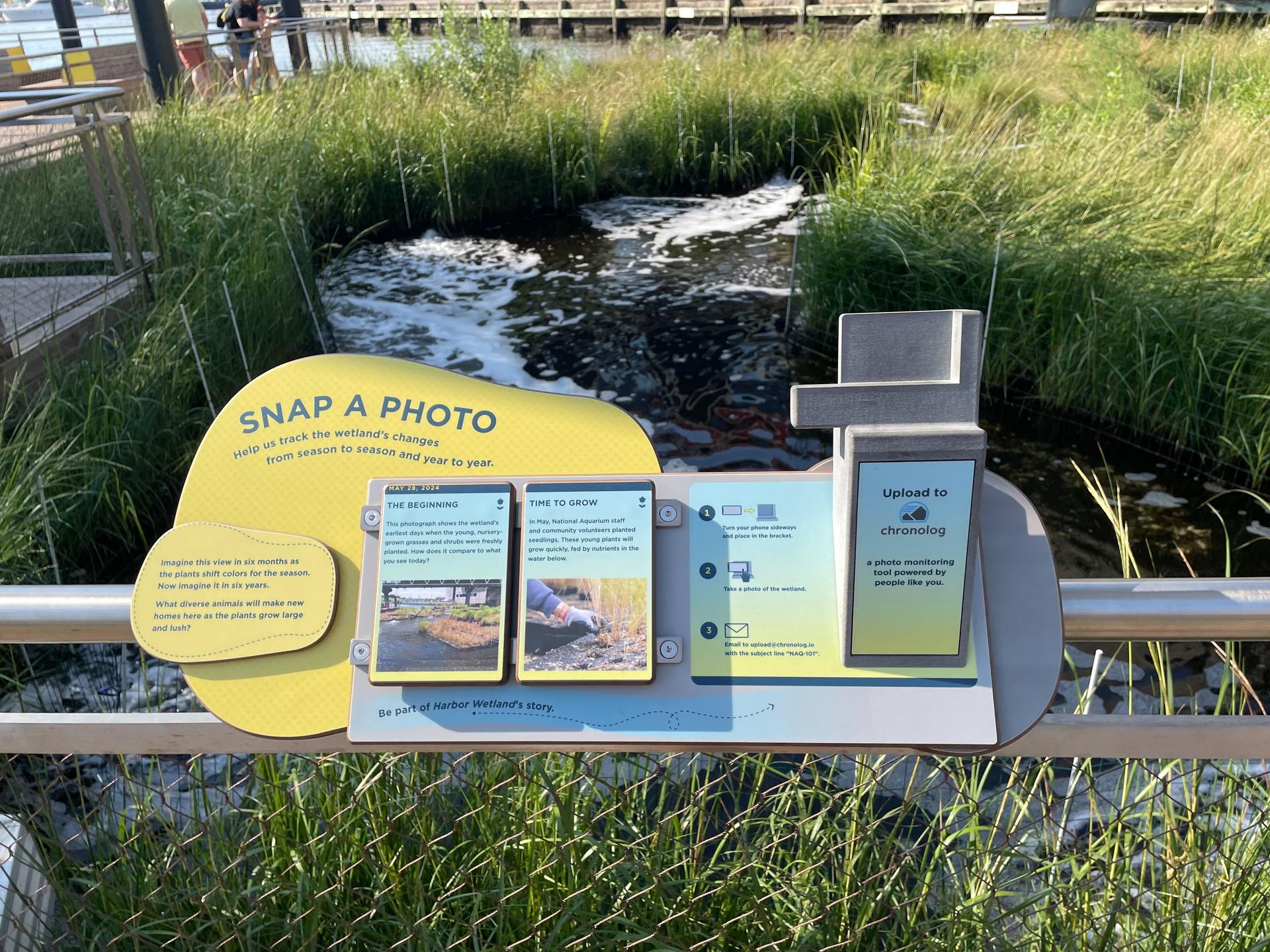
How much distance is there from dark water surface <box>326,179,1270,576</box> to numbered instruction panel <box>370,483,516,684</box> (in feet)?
12.2

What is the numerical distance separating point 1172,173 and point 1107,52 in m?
6.55

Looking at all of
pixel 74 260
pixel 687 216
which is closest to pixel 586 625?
pixel 74 260

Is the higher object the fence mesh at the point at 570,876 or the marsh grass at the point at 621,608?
the marsh grass at the point at 621,608

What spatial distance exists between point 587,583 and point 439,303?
725 cm

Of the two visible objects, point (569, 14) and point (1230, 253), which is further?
point (569, 14)

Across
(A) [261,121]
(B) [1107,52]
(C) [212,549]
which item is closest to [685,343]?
(A) [261,121]

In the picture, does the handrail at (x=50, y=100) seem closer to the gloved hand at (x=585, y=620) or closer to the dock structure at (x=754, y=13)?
the gloved hand at (x=585, y=620)

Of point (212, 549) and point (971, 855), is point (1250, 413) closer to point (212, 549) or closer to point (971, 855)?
point (971, 855)

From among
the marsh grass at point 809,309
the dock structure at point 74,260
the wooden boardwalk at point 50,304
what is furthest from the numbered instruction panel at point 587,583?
the wooden boardwalk at point 50,304

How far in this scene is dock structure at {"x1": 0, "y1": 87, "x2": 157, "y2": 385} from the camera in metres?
4.56

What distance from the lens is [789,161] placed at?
35.7 ft

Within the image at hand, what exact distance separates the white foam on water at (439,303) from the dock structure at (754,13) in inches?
195

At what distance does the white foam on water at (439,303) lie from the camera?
22.7ft

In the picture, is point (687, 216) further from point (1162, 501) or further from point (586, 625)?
point (586, 625)
